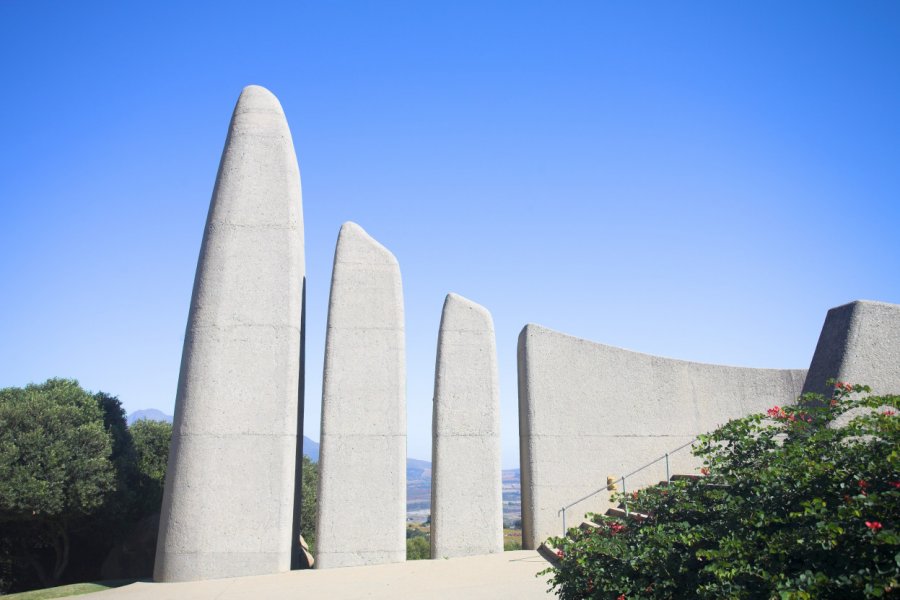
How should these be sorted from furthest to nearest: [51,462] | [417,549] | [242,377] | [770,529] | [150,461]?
[417,549]
[150,461]
[51,462]
[242,377]
[770,529]

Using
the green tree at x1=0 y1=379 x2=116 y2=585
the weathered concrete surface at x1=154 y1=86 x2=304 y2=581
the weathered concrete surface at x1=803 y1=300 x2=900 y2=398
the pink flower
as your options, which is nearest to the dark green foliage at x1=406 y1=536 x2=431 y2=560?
the weathered concrete surface at x1=154 y1=86 x2=304 y2=581

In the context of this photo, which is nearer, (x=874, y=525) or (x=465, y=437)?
(x=874, y=525)

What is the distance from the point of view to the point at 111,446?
45.6 ft

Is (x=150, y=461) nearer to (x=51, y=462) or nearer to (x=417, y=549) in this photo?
(x=51, y=462)

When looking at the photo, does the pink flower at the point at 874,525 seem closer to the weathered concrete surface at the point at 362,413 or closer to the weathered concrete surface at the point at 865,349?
the weathered concrete surface at the point at 865,349

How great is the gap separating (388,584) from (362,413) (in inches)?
123

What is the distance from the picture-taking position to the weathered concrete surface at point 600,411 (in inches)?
492

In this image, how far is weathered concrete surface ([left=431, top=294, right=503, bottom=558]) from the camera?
1177 cm

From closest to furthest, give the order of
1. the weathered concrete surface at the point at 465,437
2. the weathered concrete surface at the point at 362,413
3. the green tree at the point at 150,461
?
the weathered concrete surface at the point at 362,413 < the weathered concrete surface at the point at 465,437 < the green tree at the point at 150,461

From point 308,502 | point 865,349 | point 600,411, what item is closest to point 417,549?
point 308,502

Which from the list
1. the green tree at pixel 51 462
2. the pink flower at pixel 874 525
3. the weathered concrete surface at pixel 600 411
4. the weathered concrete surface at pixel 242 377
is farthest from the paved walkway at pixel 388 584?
the pink flower at pixel 874 525

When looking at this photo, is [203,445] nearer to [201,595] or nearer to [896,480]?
[201,595]

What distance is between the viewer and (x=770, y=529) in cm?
523

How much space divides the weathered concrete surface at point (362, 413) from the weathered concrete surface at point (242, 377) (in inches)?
25.6
